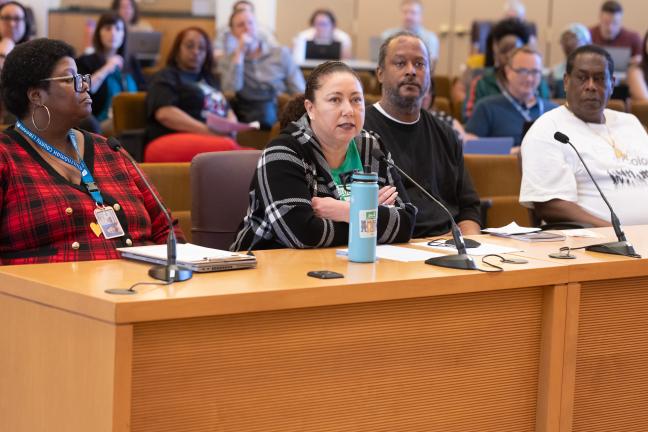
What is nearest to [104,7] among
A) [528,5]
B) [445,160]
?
[528,5]

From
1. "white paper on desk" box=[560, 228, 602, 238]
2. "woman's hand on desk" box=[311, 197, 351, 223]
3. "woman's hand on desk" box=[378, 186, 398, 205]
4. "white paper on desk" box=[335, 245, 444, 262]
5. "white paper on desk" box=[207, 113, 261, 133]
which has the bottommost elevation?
"white paper on desk" box=[335, 245, 444, 262]

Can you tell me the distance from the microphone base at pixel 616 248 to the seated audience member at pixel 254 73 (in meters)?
4.21

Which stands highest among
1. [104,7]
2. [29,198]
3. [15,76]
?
[104,7]

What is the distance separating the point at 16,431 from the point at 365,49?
10.6m

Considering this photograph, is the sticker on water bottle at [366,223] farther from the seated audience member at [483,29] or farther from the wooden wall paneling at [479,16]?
the wooden wall paneling at [479,16]

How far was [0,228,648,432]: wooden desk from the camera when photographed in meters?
2.02

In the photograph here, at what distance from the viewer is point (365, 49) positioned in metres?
12.5

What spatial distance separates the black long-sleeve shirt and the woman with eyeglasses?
77.6 inches

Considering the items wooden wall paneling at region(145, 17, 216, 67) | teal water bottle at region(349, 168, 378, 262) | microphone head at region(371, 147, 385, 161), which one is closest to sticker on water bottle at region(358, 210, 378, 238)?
teal water bottle at region(349, 168, 378, 262)

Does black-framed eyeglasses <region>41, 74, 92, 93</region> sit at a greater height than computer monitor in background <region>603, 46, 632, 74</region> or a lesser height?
lesser

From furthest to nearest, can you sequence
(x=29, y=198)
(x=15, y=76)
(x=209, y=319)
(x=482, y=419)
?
1. (x=15, y=76)
2. (x=29, y=198)
3. (x=482, y=419)
4. (x=209, y=319)

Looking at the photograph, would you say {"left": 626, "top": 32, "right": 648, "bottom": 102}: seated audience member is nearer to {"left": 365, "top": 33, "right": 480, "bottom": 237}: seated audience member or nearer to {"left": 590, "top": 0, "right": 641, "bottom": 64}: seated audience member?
{"left": 590, "top": 0, "right": 641, "bottom": 64}: seated audience member

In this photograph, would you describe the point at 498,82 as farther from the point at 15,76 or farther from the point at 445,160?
the point at 15,76

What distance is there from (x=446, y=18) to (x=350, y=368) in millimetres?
10461
